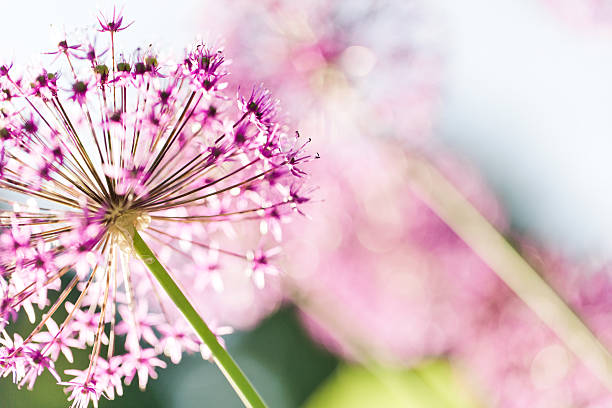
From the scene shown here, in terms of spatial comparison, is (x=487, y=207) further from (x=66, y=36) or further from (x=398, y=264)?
(x=66, y=36)

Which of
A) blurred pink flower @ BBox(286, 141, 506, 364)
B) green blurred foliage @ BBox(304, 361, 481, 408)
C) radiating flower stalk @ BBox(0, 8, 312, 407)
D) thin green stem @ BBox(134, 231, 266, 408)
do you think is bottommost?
green blurred foliage @ BBox(304, 361, 481, 408)

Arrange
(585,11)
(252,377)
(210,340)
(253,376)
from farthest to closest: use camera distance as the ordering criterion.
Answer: (253,376), (252,377), (585,11), (210,340)

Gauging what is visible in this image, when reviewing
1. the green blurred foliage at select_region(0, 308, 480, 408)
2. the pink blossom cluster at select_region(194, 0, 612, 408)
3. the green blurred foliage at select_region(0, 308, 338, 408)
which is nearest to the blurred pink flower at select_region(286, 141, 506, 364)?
the pink blossom cluster at select_region(194, 0, 612, 408)

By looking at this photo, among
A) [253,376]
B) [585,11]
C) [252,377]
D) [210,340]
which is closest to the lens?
[210,340]

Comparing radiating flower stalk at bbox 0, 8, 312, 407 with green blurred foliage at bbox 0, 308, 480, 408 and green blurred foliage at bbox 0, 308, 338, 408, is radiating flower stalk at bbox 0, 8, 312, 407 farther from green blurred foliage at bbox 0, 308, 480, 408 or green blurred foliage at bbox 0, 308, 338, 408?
green blurred foliage at bbox 0, 308, 338, 408

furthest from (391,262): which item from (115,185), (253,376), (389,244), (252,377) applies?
(253,376)

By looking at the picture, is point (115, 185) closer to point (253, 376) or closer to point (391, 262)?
point (391, 262)
